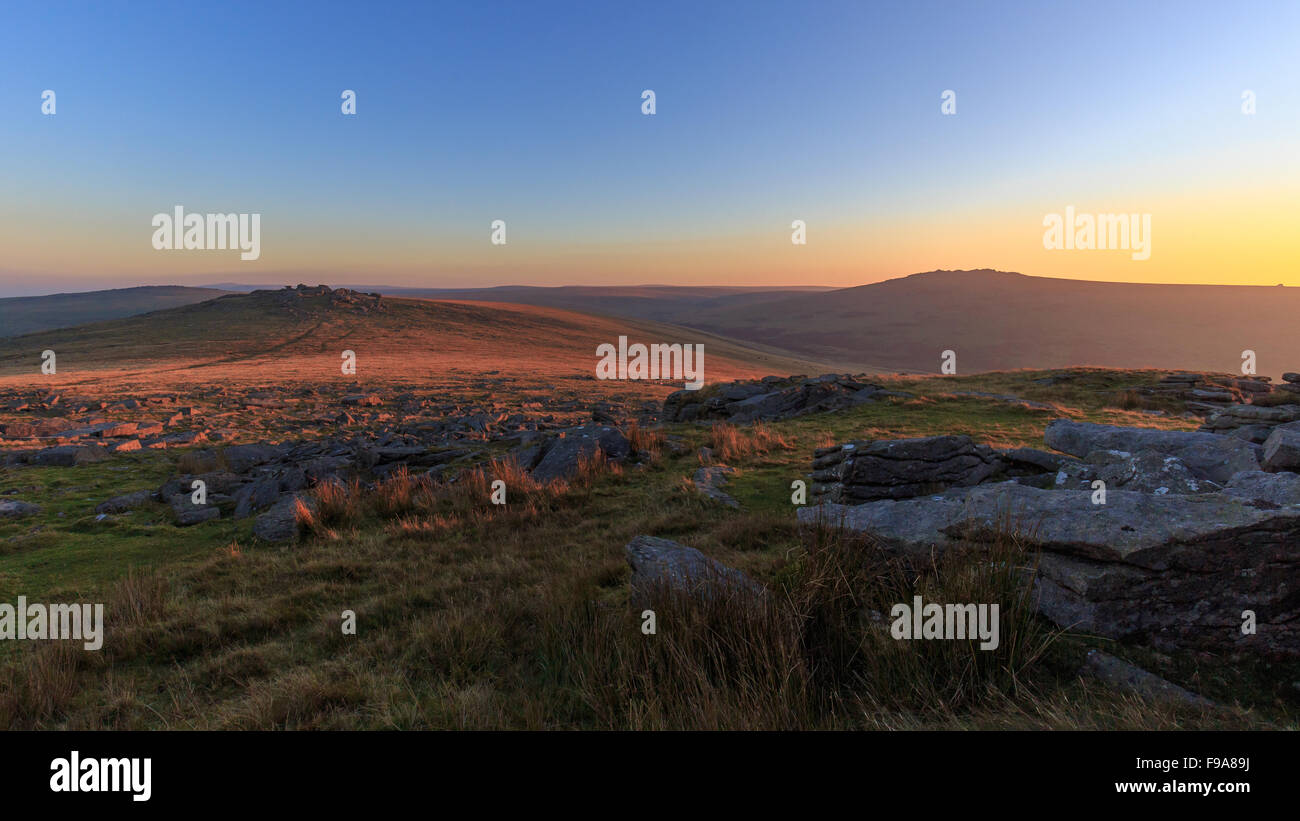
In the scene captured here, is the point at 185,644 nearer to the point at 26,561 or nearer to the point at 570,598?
the point at 570,598

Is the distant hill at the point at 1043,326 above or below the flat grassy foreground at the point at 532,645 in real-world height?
above

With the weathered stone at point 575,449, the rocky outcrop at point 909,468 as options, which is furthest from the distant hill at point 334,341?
the rocky outcrop at point 909,468

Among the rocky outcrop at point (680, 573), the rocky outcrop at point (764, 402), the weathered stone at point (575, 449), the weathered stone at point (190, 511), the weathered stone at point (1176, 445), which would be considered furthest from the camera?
the rocky outcrop at point (764, 402)

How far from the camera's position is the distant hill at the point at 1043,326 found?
10494cm

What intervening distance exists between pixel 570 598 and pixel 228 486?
9.63 meters

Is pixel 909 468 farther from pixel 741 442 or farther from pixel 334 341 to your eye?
pixel 334 341

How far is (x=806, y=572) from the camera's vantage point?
188 inches

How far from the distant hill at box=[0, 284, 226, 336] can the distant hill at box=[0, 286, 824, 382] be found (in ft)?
274

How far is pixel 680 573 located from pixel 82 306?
22056cm

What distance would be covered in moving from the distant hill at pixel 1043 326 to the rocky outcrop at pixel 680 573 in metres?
99.5

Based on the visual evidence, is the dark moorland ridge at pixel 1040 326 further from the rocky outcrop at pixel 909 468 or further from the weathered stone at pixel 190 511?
the weathered stone at pixel 190 511
